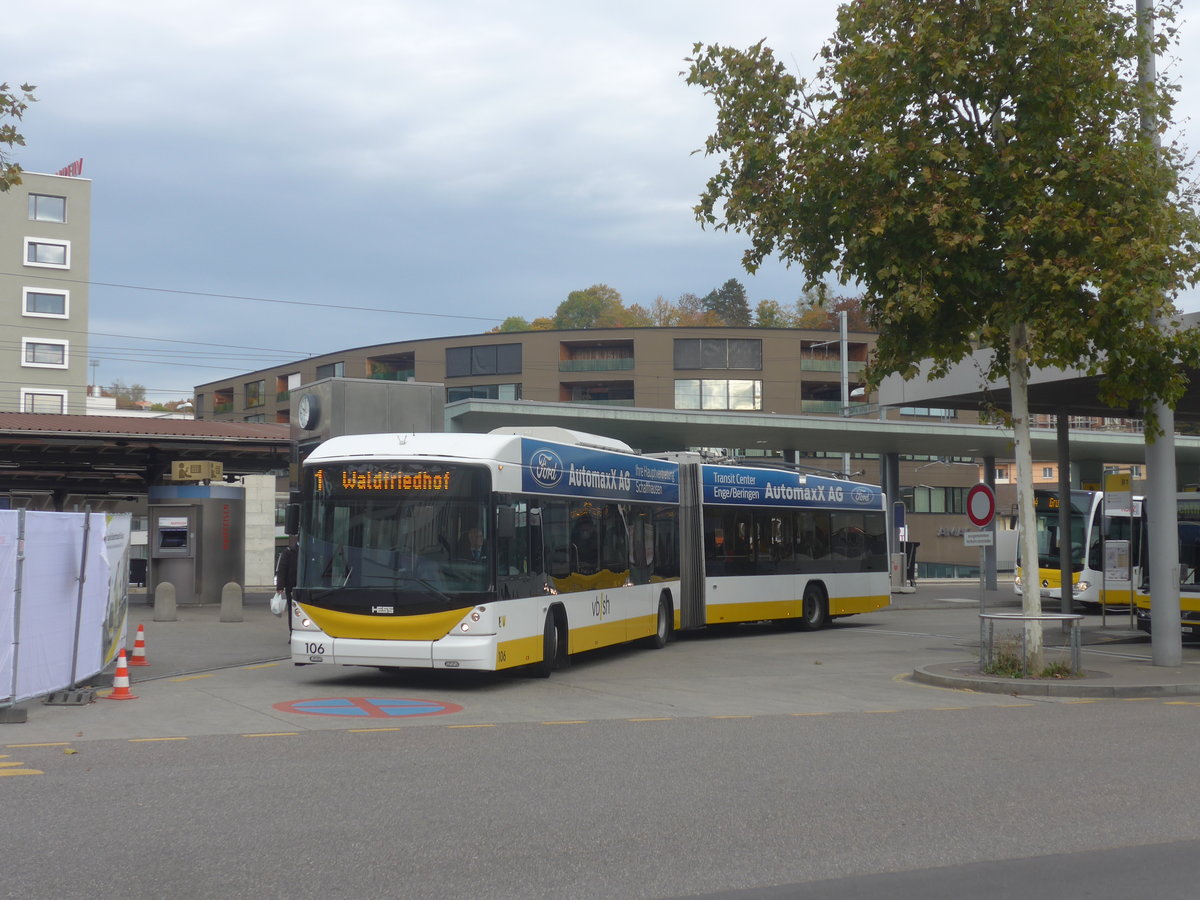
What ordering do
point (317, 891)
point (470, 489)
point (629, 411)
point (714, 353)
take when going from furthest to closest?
point (714, 353) < point (629, 411) < point (470, 489) < point (317, 891)

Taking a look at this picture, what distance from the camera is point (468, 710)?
13.6 meters

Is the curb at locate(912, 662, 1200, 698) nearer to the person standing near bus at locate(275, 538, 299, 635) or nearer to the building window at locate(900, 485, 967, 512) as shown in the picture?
the person standing near bus at locate(275, 538, 299, 635)

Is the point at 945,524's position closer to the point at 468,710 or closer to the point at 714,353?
the point at 714,353

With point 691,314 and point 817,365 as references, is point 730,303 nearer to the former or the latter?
point 691,314

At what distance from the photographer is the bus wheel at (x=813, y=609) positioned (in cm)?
2648

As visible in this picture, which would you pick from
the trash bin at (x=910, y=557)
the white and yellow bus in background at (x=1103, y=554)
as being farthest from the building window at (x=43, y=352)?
the white and yellow bus in background at (x=1103, y=554)

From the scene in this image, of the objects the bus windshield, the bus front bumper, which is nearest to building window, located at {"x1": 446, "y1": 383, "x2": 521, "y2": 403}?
the bus windshield

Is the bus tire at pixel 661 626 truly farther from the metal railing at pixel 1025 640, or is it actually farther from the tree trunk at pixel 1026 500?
the tree trunk at pixel 1026 500

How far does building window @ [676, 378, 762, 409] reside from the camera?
75.4 m

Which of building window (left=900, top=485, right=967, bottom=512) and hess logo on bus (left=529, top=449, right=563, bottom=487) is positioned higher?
building window (left=900, top=485, right=967, bottom=512)

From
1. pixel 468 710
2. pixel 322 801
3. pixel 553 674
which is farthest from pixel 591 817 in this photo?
pixel 553 674

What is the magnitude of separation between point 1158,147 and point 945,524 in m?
66.7

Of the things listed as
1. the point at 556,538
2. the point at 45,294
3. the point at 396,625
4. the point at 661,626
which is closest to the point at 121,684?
the point at 396,625

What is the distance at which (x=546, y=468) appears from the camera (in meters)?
17.0
